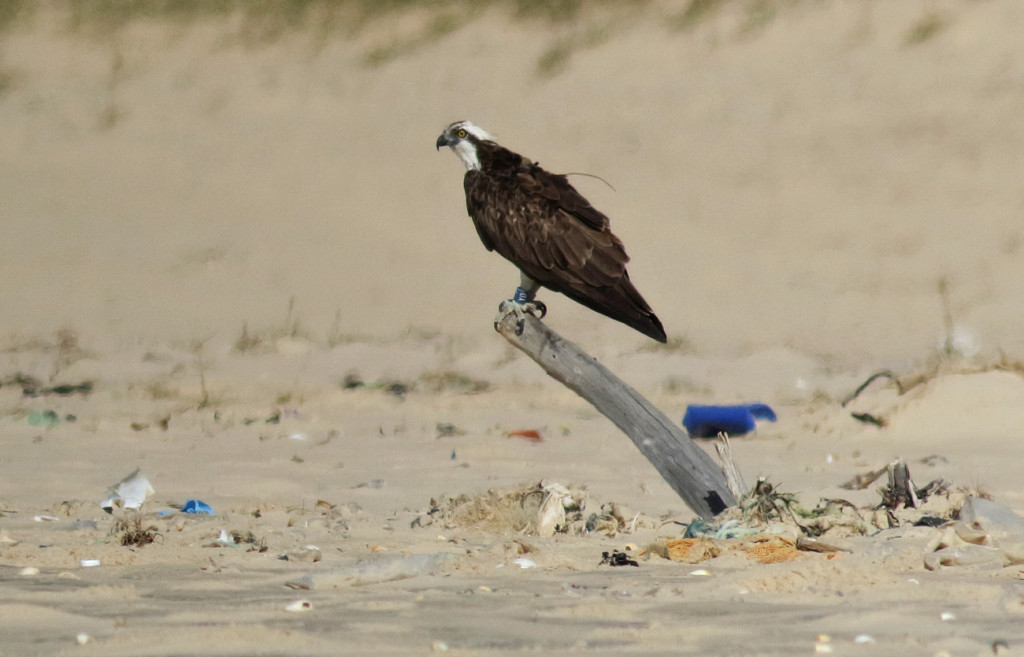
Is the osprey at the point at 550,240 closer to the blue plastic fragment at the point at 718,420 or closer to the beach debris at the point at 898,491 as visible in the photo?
the beach debris at the point at 898,491

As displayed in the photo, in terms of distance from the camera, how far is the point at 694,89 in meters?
21.1

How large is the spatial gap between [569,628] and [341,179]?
642 inches

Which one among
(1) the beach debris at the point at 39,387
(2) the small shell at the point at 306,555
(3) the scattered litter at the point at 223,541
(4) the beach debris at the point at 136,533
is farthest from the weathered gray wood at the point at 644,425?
(1) the beach debris at the point at 39,387

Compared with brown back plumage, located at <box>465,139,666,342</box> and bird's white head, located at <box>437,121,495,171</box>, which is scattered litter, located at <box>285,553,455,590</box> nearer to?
brown back plumage, located at <box>465,139,666,342</box>

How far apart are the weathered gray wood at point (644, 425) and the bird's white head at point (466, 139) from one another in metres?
1.67

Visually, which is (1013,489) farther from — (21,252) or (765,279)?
(21,252)

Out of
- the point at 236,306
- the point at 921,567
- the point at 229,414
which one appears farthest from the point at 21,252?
the point at 921,567

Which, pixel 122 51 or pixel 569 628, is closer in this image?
pixel 569 628

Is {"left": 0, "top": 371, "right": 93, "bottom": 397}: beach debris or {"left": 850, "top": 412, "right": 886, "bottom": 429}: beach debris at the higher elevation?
{"left": 0, "top": 371, "right": 93, "bottom": 397}: beach debris

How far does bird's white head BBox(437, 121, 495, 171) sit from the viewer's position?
7.14 metres

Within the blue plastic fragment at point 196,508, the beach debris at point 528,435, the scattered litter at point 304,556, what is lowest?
the scattered litter at point 304,556

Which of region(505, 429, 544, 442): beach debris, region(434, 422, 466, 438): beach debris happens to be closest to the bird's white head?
region(505, 429, 544, 442): beach debris

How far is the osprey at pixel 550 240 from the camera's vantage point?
6.04m

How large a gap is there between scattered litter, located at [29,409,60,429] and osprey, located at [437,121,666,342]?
438 cm
